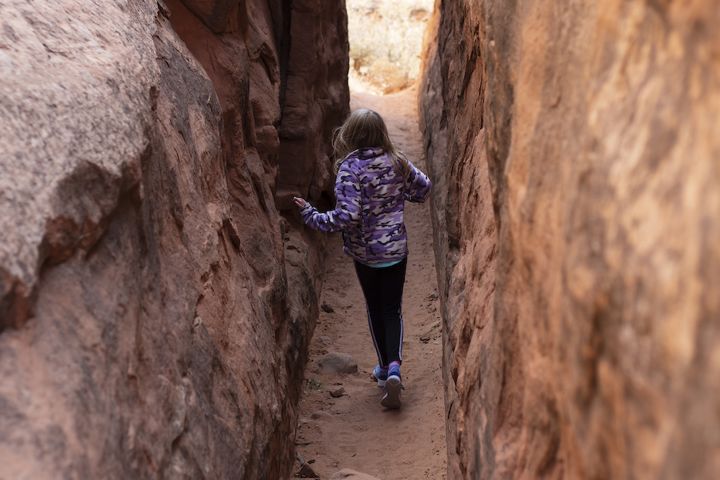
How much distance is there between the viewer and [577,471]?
6.53ft

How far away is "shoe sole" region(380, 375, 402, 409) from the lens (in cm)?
555

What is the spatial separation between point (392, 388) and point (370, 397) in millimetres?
386

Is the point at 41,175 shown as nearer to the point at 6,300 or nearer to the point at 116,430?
the point at 6,300

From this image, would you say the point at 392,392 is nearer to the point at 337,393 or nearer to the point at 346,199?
the point at 337,393

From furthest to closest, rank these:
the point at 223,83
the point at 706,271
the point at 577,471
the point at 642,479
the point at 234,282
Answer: the point at 223,83, the point at 234,282, the point at 577,471, the point at 642,479, the point at 706,271

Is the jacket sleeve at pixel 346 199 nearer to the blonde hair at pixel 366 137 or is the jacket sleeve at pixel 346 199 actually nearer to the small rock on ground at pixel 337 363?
the blonde hair at pixel 366 137

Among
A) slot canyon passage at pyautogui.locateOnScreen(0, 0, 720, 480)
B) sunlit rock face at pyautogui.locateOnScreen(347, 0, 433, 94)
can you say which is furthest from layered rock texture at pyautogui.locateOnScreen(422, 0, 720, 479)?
sunlit rock face at pyautogui.locateOnScreen(347, 0, 433, 94)

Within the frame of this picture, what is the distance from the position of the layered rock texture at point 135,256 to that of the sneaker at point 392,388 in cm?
61

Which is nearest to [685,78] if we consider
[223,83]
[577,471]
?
[577,471]

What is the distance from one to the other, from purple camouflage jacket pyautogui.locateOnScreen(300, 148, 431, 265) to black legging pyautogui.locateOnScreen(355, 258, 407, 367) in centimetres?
9

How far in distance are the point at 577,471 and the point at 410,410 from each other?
12.1 feet

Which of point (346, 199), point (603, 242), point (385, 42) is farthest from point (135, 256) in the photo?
point (385, 42)

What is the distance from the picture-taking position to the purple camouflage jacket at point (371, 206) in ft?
17.4

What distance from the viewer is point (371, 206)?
17.7ft
